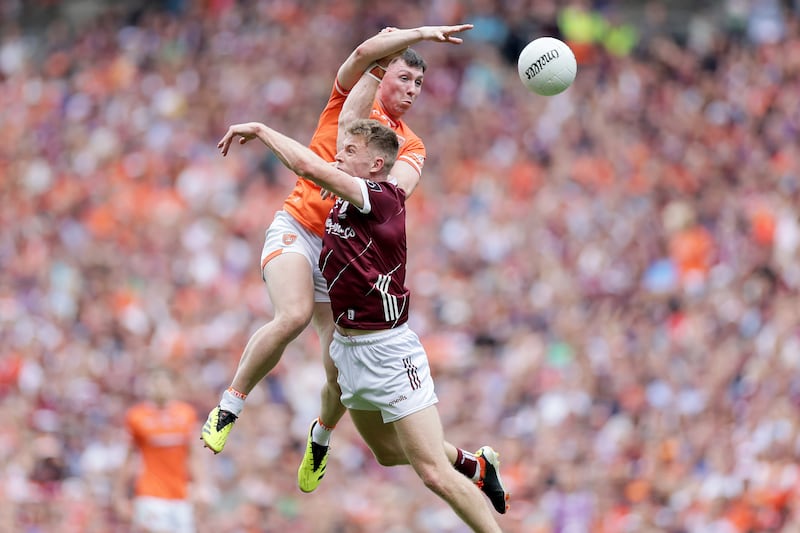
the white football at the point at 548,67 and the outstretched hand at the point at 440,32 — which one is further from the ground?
the outstretched hand at the point at 440,32

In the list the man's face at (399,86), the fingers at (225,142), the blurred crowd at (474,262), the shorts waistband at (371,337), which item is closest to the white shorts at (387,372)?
the shorts waistband at (371,337)

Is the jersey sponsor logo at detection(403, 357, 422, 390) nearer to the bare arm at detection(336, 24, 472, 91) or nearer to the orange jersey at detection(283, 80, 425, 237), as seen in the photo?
the orange jersey at detection(283, 80, 425, 237)

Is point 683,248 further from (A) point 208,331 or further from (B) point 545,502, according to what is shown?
(A) point 208,331

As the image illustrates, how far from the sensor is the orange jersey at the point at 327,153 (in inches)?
328

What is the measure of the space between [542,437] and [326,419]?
17.8 feet

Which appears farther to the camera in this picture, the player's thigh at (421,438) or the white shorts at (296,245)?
the white shorts at (296,245)

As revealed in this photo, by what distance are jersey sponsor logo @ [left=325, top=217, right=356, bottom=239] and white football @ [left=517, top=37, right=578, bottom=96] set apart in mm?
1479

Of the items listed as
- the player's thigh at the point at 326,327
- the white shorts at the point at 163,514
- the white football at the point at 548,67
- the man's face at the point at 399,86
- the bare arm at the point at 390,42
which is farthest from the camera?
the white shorts at the point at 163,514

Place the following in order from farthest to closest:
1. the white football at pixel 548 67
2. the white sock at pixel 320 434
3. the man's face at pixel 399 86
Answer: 1. the white sock at pixel 320 434
2. the man's face at pixel 399 86
3. the white football at pixel 548 67

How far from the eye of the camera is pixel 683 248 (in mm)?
15938

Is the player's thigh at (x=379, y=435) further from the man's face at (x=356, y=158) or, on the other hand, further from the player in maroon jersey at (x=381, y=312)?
the man's face at (x=356, y=158)

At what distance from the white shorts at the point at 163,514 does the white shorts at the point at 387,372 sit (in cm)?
461

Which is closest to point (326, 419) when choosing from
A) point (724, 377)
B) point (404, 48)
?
point (404, 48)

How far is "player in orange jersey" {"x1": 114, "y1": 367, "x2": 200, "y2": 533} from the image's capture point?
12047 mm
